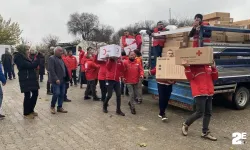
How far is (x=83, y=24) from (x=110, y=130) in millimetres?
62035

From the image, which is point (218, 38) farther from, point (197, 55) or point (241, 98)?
point (197, 55)

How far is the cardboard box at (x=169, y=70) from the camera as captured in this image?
6250 mm

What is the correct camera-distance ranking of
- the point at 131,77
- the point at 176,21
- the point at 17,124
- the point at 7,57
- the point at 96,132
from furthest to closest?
1. the point at 176,21
2. the point at 7,57
3. the point at 131,77
4. the point at 17,124
5. the point at 96,132

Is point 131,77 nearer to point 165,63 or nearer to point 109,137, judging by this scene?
point 165,63

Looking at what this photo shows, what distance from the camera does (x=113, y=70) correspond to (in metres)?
7.18

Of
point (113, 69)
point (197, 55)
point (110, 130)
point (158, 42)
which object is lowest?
point (110, 130)

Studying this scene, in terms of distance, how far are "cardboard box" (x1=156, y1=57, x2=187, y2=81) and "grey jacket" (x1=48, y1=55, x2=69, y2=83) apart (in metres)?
2.54

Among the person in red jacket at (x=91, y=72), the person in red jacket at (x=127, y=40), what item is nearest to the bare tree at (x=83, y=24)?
the person in red jacket at (x=127, y=40)

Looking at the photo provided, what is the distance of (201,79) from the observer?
208 inches

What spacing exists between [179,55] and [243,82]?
3097 mm

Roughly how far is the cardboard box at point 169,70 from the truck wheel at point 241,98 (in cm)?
212

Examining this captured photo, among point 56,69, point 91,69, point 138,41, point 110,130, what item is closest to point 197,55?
point 110,130

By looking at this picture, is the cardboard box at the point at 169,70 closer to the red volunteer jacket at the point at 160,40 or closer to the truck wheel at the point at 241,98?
the red volunteer jacket at the point at 160,40

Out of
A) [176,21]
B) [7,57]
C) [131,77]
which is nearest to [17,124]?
[131,77]
